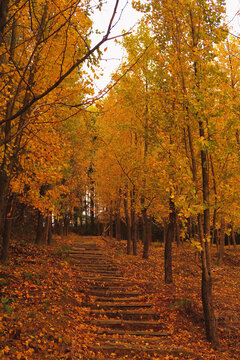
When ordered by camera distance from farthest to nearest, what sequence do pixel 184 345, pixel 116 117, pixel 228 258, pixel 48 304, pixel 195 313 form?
pixel 228 258, pixel 116 117, pixel 195 313, pixel 48 304, pixel 184 345

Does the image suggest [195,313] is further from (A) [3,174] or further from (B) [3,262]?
(A) [3,174]

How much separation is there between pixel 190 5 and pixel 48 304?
7591 mm

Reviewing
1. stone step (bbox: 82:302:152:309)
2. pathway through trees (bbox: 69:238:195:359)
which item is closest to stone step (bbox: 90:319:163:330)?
pathway through trees (bbox: 69:238:195:359)

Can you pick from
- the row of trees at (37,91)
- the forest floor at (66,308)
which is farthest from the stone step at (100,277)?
the row of trees at (37,91)

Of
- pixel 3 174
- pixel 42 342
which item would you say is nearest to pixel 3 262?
pixel 3 174

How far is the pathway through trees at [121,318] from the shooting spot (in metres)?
5.36

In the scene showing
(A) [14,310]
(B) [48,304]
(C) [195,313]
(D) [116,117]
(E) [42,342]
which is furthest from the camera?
(D) [116,117]

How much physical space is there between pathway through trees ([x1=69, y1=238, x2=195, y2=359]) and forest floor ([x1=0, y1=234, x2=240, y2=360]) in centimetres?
22

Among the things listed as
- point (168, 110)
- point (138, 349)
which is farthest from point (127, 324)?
point (168, 110)

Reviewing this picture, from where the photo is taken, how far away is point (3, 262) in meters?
7.71

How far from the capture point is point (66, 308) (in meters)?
6.61

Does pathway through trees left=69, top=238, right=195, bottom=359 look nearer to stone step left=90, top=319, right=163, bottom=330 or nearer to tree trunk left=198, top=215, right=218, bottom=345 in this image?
stone step left=90, top=319, right=163, bottom=330

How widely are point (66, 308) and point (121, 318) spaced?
4.75 feet

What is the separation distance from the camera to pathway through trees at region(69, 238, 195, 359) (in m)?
5.36
